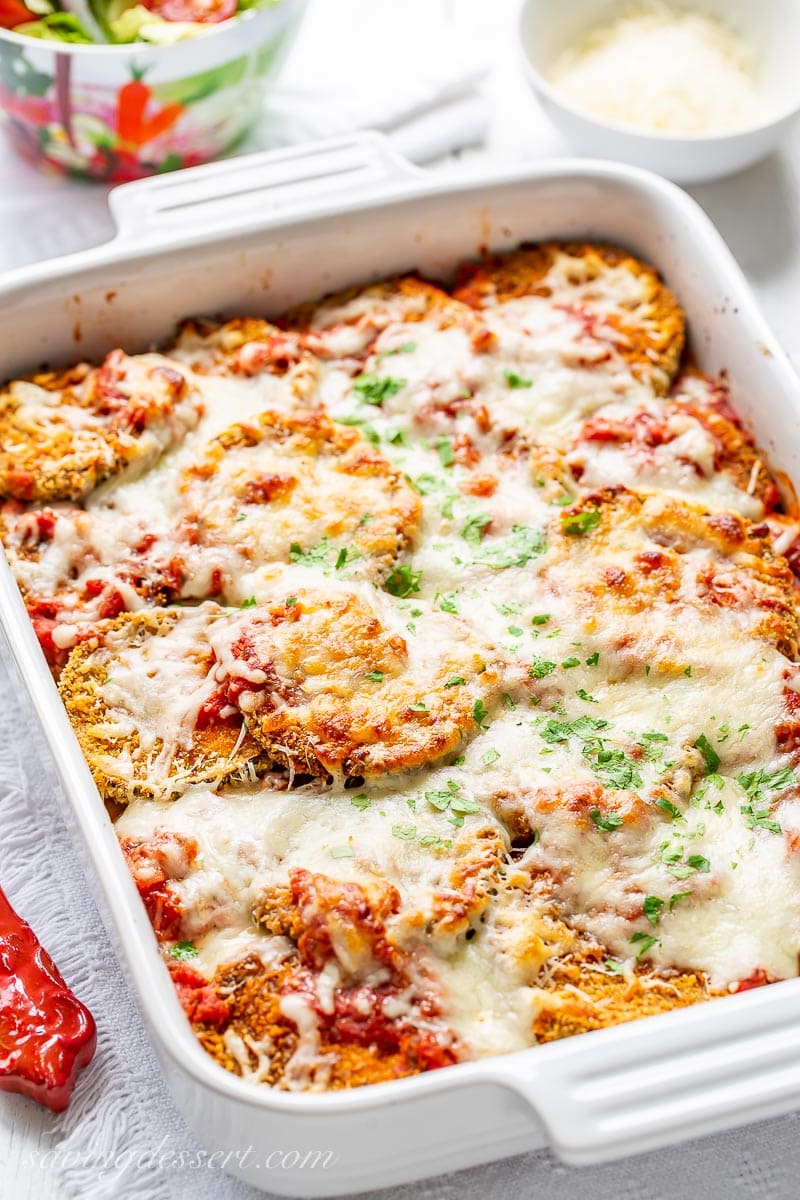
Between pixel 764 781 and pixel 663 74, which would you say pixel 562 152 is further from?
pixel 764 781

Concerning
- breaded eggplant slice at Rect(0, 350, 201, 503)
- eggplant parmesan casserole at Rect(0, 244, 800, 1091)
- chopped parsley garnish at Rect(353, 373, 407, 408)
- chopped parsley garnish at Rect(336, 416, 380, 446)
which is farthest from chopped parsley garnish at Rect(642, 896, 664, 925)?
breaded eggplant slice at Rect(0, 350, 201, 503)

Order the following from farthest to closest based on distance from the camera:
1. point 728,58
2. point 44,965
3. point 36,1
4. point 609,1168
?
point 728,58, point 36,1, point 44,965, point 609,1168

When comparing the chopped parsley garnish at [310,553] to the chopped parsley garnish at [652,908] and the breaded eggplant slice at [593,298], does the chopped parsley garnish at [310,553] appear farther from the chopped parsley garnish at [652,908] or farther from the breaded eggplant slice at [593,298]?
the chopped parsley garnish at [652,908]

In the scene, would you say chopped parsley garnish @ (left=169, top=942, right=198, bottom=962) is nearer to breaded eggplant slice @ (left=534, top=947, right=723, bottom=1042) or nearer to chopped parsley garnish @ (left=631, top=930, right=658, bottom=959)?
breaded eggplant slice @ (left=534, top=947, right=723, bottom=1042)

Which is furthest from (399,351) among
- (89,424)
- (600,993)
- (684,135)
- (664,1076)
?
(664,1076)

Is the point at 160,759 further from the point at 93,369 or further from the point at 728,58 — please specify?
the point at 728,58

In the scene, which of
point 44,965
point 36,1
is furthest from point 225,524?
point 36,1
